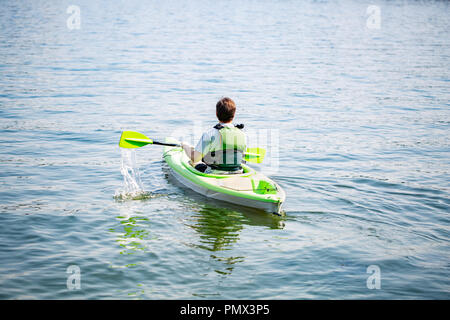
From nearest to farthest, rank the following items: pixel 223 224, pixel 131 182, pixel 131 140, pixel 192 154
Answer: pixel 223 224, pixel 192 154, pixel 131 182, pixel 131 140

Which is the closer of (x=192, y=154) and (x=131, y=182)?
(x=192, y=154)

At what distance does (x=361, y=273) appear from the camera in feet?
16.6

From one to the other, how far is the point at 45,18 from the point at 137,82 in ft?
54.0

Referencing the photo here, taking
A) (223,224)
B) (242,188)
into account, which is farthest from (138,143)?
(223,224)

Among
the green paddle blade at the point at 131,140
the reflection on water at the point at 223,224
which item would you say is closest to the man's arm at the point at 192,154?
the reflection on water at the point at 223,224

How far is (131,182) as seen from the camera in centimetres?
759

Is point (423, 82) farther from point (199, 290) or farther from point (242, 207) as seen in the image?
point (199, 290)

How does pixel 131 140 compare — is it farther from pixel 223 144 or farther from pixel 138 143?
pixel 223 144

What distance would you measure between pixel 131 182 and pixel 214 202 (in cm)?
156

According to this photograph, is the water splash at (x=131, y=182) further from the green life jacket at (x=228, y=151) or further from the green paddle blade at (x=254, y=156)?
the green paddle blade at (x=254, y=156)

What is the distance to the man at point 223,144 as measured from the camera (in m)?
6.44

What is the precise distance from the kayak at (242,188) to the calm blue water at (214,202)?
143mm

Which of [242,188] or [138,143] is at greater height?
[138,143]

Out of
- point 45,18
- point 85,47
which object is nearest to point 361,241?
point 85,47
